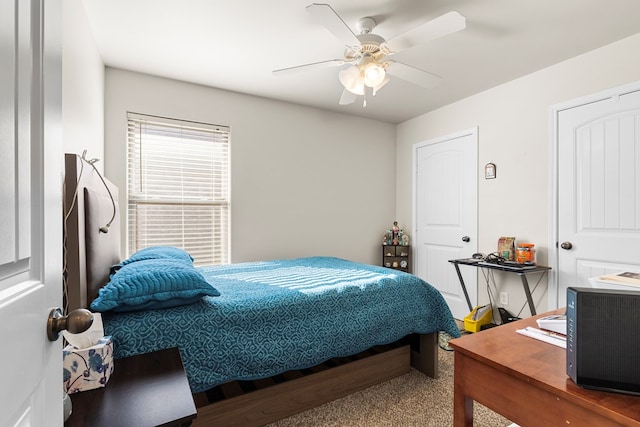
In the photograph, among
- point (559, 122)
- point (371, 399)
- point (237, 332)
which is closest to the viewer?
point (237, 332)

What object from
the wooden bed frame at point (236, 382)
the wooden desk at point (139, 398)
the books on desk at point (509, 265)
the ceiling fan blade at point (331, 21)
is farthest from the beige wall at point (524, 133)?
the wooden desk at point (139, 398)

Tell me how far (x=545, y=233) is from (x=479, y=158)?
3.27 feet

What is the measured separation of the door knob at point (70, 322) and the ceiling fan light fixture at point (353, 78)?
2037mm

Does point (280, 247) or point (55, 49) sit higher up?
point (55, 49)

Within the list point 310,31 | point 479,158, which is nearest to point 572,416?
point 310,31

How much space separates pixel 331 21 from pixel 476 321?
9.56 feet

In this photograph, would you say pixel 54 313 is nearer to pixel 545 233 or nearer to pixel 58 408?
pixel 58 408

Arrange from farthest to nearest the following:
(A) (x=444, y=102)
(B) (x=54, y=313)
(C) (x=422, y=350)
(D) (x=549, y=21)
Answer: (A) (x=444, y=102) < (C) (x=422, y=350) < (D) (x=549, y=21) < (B) (x=54, y=313)

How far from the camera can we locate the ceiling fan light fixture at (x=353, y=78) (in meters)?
2.13

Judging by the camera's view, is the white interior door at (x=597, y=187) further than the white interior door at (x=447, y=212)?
No

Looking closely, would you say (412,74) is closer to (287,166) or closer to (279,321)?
(287,166)

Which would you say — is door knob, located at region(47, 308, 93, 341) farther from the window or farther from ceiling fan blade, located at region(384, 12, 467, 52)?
the window

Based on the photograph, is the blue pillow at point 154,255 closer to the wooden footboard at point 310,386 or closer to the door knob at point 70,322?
the wooden footboard at point 310,386

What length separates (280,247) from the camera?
351 centimetres
